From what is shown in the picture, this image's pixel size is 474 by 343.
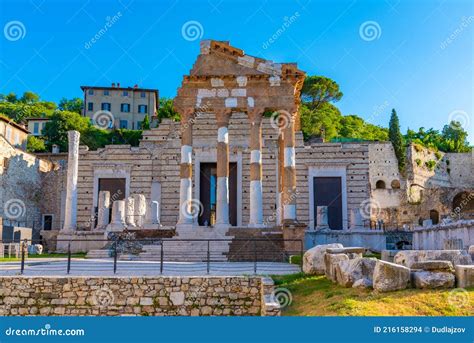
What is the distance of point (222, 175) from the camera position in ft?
→ 84.9

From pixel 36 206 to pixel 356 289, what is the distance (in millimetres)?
33651

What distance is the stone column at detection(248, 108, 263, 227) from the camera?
25.5 meters

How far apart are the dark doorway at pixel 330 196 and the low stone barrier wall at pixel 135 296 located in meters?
21.3

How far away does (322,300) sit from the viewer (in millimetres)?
11328

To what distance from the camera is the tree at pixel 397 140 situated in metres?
60.0

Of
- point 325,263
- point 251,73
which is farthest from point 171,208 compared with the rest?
point 325,263

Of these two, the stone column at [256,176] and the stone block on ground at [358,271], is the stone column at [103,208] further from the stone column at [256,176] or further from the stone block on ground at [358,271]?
the stone block on ground at [358,271]

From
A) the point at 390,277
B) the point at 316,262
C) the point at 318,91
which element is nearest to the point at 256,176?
the point at 316,262

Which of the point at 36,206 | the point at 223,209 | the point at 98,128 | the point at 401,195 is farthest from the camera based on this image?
the point at 98,128

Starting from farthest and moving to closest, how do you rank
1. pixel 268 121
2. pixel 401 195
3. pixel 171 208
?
1. pixel 401 195
2. pixel 268 121
3. pixel 171 208

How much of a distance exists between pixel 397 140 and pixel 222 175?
39846 mm

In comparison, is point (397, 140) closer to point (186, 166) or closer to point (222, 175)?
point (222, 175)

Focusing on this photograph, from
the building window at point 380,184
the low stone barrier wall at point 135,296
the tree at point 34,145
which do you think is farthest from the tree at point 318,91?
the low stone barrier wall at point 135,296

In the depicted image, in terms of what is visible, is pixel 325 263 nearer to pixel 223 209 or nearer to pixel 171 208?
pixel 223 209
